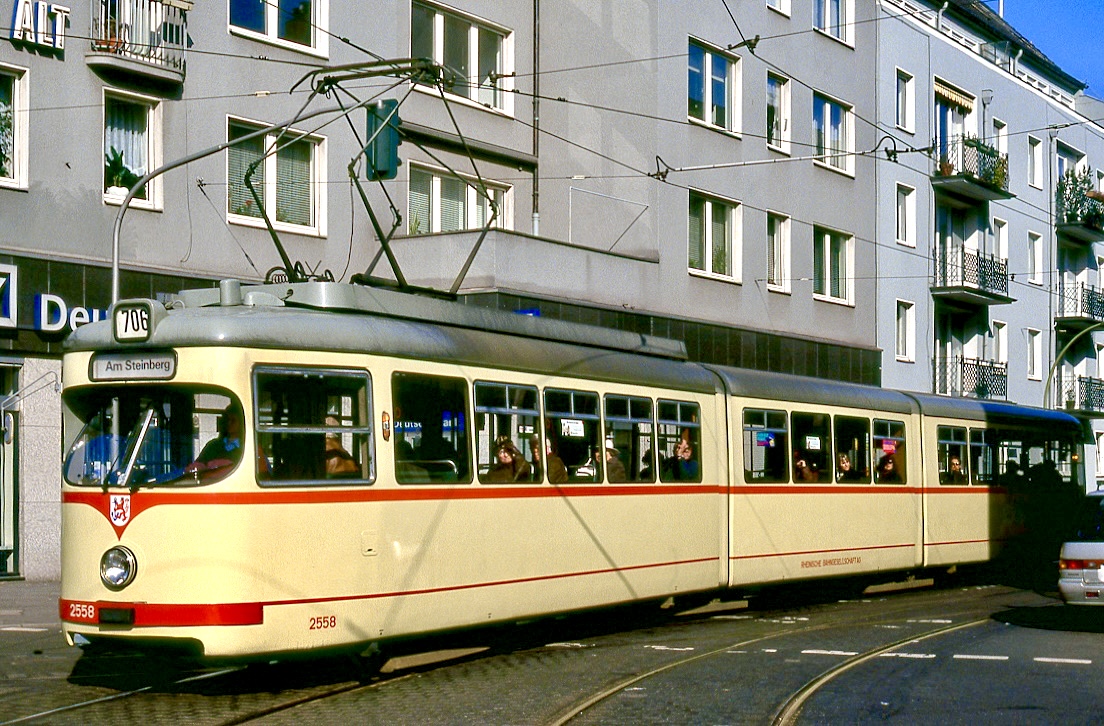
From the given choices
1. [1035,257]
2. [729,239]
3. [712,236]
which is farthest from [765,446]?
[1035,257]

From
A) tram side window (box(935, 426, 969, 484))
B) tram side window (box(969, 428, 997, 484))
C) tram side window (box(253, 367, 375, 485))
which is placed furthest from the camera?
tram side window (box(969, 428, 997, 484))

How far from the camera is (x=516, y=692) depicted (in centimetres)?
1090

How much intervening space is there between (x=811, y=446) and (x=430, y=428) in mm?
8014

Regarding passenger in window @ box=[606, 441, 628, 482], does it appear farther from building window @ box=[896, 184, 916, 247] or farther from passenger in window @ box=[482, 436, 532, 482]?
building window @ box=[896, 184, 916, 247]

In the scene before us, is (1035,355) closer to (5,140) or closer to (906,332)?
(906,332)

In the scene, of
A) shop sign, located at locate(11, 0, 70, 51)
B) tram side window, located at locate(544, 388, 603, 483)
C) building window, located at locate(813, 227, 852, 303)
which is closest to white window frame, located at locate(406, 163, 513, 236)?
shop sign, located at locate(11, 0, 70, 51)

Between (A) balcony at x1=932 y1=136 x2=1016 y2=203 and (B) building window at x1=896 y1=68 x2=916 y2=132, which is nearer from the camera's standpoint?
(B) building window at x1=896 y1=68 x2=916 y2=132

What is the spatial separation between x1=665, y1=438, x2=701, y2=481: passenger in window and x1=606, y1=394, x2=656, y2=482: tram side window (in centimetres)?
42

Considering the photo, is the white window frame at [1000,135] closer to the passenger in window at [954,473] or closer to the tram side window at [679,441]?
the passenger in window at [954,473]

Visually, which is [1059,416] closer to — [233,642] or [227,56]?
[227,56]

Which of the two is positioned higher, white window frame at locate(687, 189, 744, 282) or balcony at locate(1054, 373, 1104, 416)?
white window frame at locate(687, 189, 744, 282)

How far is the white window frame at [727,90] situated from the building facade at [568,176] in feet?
0.20

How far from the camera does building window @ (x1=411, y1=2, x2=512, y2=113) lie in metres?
26.5

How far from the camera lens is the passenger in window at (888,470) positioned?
2038cm
